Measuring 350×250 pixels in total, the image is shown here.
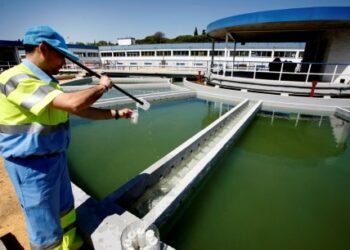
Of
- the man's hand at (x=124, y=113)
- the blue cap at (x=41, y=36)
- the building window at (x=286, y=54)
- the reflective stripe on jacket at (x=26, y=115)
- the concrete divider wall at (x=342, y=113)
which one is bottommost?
the concrete divider wall at (x=342, y=113)

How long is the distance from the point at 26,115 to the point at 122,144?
157 inches

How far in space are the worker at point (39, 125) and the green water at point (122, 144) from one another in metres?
1.90

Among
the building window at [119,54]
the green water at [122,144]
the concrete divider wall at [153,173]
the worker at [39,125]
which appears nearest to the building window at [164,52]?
the building window at [119,54]

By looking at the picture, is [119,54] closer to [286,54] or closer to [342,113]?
[286,54]

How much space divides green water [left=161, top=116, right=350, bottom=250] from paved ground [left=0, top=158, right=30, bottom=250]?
1655 mm

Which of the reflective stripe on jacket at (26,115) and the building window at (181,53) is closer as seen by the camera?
the reflective stripe on jacket at (26,115)

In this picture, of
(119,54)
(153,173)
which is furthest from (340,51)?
(119,54)

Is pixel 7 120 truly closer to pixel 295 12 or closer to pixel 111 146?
pixel 111 146

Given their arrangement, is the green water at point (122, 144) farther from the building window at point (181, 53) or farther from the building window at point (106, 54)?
the building window at point (106, 54)

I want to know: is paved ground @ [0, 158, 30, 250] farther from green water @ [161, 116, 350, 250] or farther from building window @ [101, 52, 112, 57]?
building window @ [101, 52, 112, 57]

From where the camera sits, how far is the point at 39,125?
1422mm

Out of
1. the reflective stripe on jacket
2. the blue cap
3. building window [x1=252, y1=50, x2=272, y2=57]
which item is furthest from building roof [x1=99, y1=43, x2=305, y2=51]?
the reflective stripe on jacket

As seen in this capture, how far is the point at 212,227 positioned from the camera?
2.87 metres

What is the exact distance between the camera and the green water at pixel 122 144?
3.92 metres
